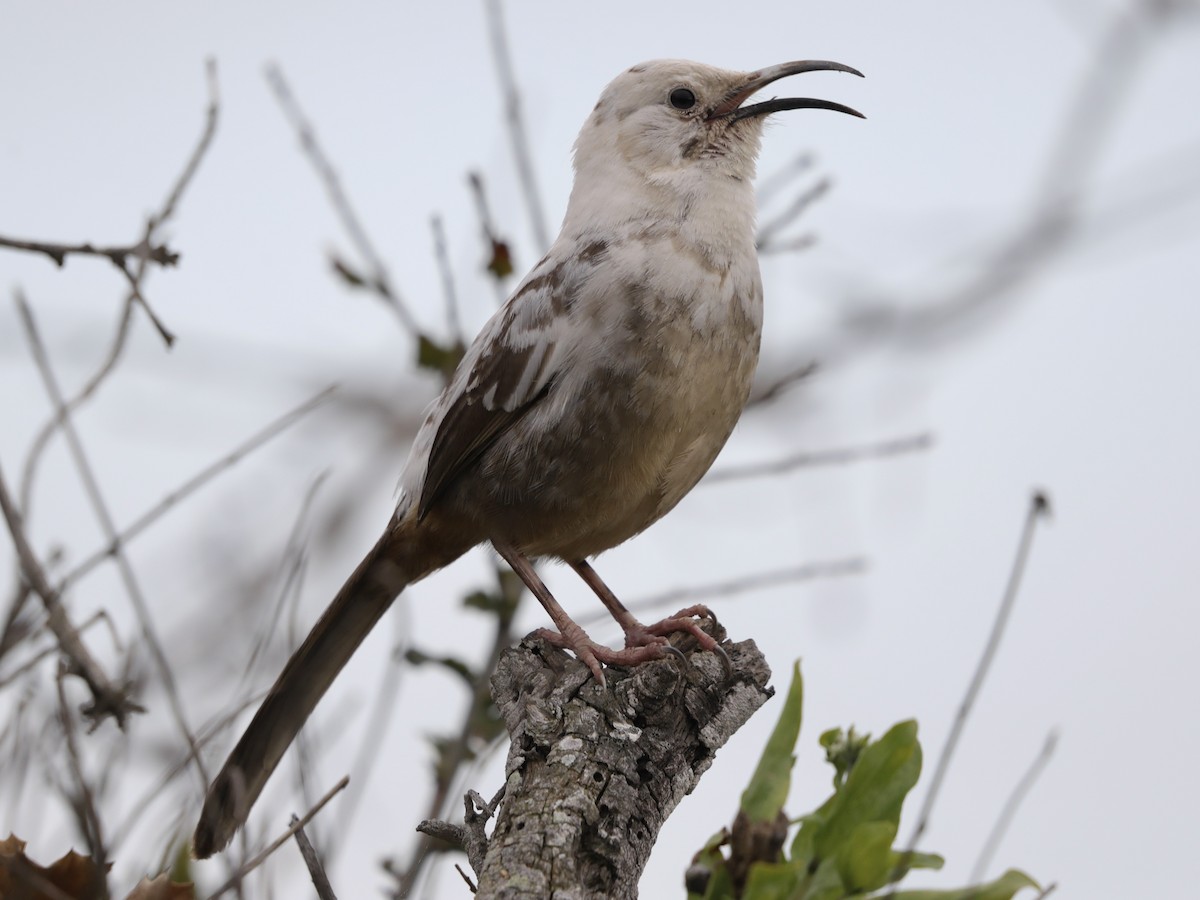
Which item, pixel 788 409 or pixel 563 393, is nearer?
pixel 788 409

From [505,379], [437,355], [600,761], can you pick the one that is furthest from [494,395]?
[600,761]

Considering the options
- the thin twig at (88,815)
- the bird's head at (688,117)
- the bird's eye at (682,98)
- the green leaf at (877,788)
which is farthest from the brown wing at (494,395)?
the thin twig at (88,815)

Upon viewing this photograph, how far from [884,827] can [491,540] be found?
216 centimetres

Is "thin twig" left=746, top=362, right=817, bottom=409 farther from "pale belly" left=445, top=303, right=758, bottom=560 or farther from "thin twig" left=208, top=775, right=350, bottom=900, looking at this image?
"thin twig" left=208, top=775, right=350, bottom=900

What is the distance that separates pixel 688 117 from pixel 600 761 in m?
2.48

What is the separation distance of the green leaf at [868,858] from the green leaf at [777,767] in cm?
14

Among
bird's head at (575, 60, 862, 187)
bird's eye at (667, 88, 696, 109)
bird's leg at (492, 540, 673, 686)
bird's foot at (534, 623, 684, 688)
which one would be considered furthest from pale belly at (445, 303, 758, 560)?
bird's eye at (667, 88, 696, 109)

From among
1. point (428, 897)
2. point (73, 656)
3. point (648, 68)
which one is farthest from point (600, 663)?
point (648, 68)

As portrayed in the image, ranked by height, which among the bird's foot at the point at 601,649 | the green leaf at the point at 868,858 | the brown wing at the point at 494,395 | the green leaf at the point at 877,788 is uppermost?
the brown wing at the point at 494,395

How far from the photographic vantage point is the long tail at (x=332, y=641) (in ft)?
12.9

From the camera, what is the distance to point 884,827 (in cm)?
204

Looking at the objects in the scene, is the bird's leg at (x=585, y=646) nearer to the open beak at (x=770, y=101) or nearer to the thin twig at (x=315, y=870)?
the thin twig at (x=315, y=870)

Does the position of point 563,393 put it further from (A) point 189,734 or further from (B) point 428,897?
(A) point 189,734

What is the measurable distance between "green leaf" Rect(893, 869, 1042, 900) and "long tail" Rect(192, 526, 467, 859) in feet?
7.77
